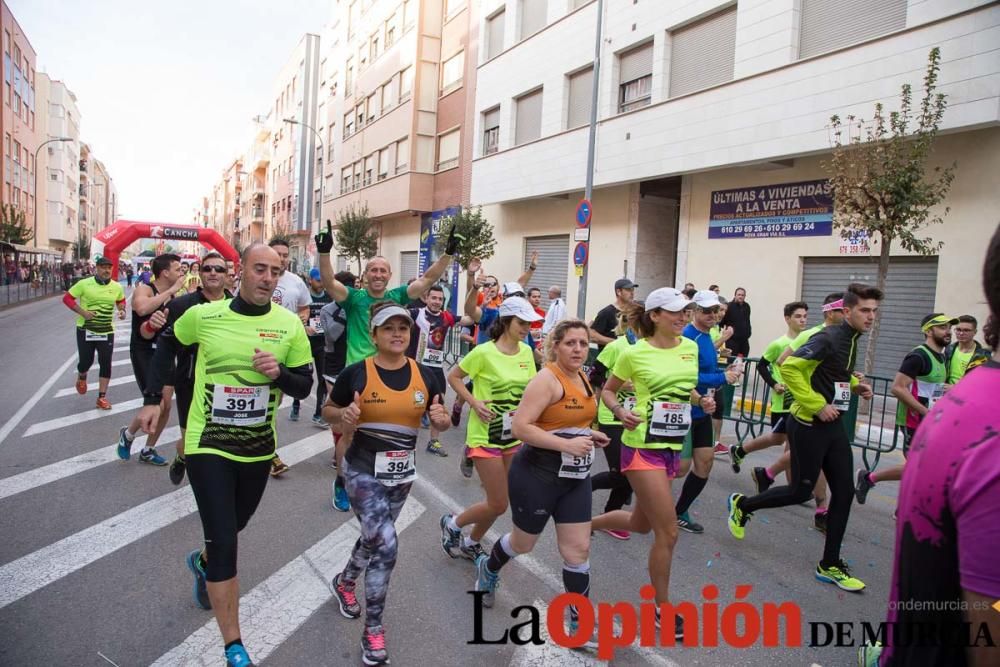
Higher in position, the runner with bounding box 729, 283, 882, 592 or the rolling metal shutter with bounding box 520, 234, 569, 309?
the rolling metal shutter with bounding box 520, 234, 569, 309

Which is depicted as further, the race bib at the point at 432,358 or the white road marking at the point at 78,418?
the white road marking at the point at 78,418

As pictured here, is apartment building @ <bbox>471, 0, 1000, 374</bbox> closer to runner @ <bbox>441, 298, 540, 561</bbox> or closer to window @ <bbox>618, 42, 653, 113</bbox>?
window @ <bbox>618, 42, 653, 113</bbox>

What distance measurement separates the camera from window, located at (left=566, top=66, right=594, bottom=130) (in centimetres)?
1947

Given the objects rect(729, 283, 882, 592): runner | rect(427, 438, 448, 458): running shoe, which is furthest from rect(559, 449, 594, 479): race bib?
rect(427, 438, 448, 458): running shoe

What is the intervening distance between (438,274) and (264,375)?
3.02m

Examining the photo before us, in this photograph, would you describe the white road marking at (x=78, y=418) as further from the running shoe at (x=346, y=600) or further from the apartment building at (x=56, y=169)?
the apartment building at (x=56, y=169)

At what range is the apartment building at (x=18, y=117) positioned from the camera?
47844mm

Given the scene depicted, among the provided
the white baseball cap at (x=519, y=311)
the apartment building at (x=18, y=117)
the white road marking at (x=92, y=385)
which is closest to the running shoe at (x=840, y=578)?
the white baseball cap at (x=519, y=311)

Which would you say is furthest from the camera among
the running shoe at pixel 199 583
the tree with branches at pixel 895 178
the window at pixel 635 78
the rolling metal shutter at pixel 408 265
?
the rolling metal shutter at pixel 408 265

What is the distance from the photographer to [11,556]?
438 centimetres

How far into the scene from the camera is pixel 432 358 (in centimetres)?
804

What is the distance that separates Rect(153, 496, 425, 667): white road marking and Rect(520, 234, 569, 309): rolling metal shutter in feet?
54.5

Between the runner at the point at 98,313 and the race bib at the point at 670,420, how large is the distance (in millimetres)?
8202

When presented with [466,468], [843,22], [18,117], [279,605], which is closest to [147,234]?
[466,468]
